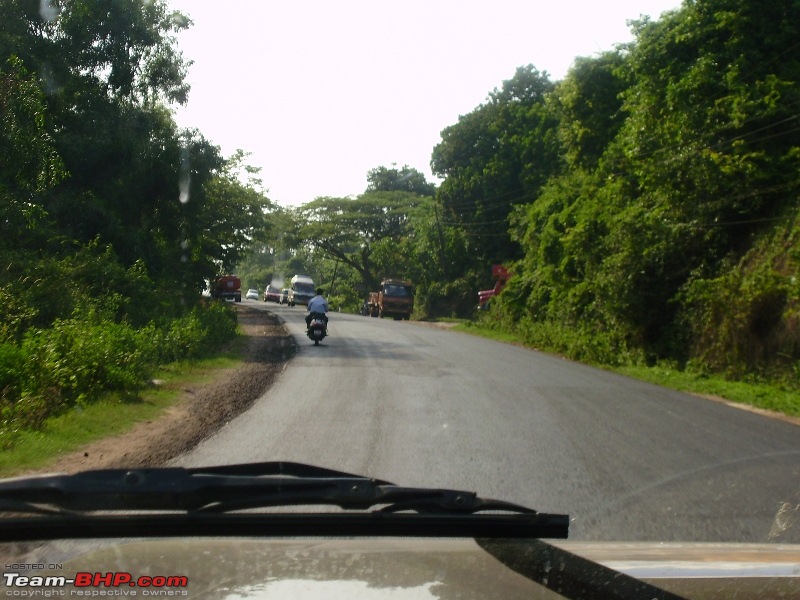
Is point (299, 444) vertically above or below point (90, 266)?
below

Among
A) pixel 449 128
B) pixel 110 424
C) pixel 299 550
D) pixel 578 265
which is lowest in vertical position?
pixel 110 424

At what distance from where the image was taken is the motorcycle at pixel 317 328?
75.0 ft

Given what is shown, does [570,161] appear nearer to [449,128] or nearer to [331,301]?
[449,128]

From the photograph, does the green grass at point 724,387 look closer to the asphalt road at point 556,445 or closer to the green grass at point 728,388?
the green grass at point 728,388

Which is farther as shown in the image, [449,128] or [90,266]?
[449,128]

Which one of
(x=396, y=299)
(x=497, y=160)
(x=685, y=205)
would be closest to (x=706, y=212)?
(x=685, y=205)

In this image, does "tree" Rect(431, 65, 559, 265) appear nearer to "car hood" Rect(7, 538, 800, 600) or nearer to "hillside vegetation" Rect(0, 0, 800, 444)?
"hillside vegetation" Rect(0, 0, 800, 444)

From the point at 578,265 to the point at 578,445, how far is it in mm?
20372

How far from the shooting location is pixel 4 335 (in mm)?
12641

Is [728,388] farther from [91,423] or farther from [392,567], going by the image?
[392,567]

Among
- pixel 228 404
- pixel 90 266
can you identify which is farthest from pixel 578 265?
pixel 228 404

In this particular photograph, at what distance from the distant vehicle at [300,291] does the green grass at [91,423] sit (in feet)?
147

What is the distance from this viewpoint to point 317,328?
75.0 feet

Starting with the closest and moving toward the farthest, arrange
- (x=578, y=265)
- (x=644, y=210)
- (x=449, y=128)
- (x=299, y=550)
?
(x=299, y=550) < (x=644, y=210) < (x=578, y=265) < (x=449, y=128)
